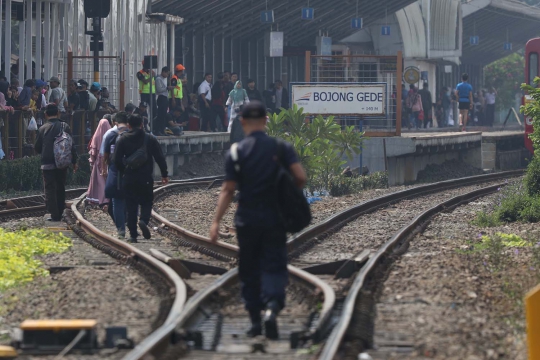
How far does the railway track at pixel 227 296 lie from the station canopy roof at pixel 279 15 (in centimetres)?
1698

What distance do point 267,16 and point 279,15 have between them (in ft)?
6.32

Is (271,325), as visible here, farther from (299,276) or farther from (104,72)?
(104,72)

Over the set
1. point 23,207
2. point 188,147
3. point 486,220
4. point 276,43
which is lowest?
point 486,220

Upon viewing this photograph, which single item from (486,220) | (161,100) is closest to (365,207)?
(486,220)

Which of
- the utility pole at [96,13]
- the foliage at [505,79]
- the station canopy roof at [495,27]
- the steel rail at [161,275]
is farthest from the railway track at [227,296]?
the foliage at [505,79]

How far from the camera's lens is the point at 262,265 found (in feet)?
24.8

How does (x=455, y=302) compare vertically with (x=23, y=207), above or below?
below

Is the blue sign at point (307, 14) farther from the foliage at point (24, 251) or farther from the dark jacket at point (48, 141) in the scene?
the foliage at point (24, 251)

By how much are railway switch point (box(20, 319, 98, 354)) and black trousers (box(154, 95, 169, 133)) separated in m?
19.1

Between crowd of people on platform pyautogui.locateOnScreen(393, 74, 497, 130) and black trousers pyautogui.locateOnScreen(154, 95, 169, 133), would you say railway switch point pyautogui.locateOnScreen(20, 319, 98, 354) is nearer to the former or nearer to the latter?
black trousers pyautogui.locateOnScreen(154, 95, 169, 133)

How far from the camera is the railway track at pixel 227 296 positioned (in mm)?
7055

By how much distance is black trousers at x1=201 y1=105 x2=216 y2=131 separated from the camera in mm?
29844

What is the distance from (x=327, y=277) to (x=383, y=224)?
539cm

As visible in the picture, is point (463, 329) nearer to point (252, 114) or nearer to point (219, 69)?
point (252, 114)
